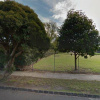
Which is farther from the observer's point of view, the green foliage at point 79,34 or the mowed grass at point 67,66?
the mowed grass at point 67,66

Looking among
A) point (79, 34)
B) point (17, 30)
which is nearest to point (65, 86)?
point (17, 30)

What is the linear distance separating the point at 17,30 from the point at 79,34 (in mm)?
4518

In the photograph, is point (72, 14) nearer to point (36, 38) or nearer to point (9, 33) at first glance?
point (36, 38)

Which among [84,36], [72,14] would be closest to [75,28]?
[84,36]

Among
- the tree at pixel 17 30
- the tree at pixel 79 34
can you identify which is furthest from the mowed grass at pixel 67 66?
the tree at pixel 17 30

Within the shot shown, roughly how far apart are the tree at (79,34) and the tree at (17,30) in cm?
225

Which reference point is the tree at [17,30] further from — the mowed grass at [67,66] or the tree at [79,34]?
the mowed grass at [67,66]

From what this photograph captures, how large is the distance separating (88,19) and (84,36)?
1.56 m

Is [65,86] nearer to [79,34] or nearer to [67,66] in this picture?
[79,34]

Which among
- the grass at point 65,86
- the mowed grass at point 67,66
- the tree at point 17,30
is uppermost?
the tree at point 17,30

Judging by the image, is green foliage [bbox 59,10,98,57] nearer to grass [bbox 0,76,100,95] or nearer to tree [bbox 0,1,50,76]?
tree [bbox 0,1,50,76]

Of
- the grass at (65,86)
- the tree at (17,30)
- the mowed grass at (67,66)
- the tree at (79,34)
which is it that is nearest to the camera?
the grass at (65,86)

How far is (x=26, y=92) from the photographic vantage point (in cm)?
390

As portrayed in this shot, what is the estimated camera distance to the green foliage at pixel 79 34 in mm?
6266
